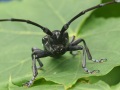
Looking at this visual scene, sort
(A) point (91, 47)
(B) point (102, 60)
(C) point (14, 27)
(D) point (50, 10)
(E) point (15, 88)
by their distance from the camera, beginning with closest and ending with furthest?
(E) point (15, 88)
(B) point (102, 60)
(A) point (91, 47)
(C) point (14, 27)
(D) point (50, 10)

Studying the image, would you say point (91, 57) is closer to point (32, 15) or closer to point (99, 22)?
point (99, 22)

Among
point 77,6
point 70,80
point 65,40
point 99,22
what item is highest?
point 77,6

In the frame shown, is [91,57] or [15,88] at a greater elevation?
[91,57]

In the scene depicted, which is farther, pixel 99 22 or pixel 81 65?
pixel 99 22

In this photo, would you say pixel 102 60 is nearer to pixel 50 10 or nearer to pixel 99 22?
pixel 99 22

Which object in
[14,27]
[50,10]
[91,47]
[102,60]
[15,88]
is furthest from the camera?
[50,10]

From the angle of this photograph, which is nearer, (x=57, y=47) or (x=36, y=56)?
(x=57, y=47)

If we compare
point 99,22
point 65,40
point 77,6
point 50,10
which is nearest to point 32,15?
point 50,10

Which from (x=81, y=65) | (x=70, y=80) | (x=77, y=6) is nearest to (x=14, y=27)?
(x=77, y=6)

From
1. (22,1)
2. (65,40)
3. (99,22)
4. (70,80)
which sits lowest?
(70,80)
